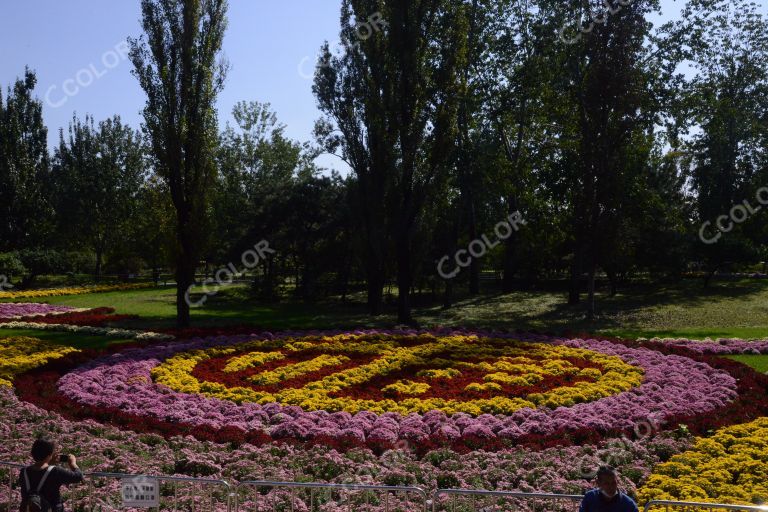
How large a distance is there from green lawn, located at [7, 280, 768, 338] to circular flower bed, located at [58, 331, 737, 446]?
17.4 feet

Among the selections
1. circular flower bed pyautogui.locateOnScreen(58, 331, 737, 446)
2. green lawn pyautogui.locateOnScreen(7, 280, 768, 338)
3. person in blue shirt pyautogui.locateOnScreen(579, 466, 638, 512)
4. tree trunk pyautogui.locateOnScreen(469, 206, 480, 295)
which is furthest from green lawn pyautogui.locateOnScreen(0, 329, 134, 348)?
tree trunk pyautogui.locateOnScreen(469, 206, 480, 295)

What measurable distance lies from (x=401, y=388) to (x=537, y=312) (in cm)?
1703

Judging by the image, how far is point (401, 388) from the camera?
11.7m

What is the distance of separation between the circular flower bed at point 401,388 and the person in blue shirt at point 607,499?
13.2 feet

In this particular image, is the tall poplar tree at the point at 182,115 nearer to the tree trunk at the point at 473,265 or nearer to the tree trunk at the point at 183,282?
the tree trunk at the point at 183,282

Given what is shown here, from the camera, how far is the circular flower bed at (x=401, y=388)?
9609 millimetres

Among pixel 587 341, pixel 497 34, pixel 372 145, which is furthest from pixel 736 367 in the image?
pixel 497 34

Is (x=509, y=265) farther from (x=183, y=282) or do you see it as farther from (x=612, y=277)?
(x=183, y=282)

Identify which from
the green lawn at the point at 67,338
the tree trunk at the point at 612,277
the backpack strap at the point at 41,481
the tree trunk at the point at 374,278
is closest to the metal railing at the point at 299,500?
the backpack strap at the point at 41,481

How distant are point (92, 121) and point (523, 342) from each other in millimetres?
49598

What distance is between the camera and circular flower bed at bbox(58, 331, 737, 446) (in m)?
9.61

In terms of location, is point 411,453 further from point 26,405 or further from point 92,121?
point 92,121

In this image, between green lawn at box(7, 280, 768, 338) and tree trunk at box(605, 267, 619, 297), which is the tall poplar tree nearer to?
green lawn at box(7, 280, 768, 338)

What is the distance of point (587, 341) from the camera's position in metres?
17.2
